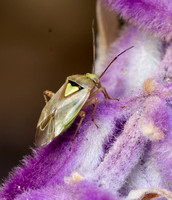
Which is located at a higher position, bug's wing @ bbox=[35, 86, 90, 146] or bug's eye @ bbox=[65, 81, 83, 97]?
bug's eye @ bbox=[65, 81, 83, 97]

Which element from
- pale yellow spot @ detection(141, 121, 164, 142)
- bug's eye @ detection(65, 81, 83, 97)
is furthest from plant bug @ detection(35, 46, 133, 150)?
pale yellow spot @ detection(141, 121, 164, 142)

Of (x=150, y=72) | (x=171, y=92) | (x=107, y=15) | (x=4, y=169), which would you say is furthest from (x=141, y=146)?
(x=4, y=169)

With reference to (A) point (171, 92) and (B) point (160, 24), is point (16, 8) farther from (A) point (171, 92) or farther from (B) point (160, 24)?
(A) point (171, 92)

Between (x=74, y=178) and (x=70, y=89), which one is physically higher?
(x=70, y=89)

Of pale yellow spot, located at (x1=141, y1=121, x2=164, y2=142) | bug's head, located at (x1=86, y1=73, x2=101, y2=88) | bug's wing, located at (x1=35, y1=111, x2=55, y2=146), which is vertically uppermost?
bug's head, located at (x1=86, y1=73, x2=101, y2=88)

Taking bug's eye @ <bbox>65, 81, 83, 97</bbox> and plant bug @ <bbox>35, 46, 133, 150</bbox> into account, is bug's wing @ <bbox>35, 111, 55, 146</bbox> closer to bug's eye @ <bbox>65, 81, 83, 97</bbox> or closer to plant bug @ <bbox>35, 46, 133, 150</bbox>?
plant bug @ <bbox>35, 46, 133, 150</bbox>

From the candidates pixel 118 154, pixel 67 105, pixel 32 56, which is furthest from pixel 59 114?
pixel 32 56

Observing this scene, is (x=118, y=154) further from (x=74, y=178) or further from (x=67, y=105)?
(x=67, y=105)
